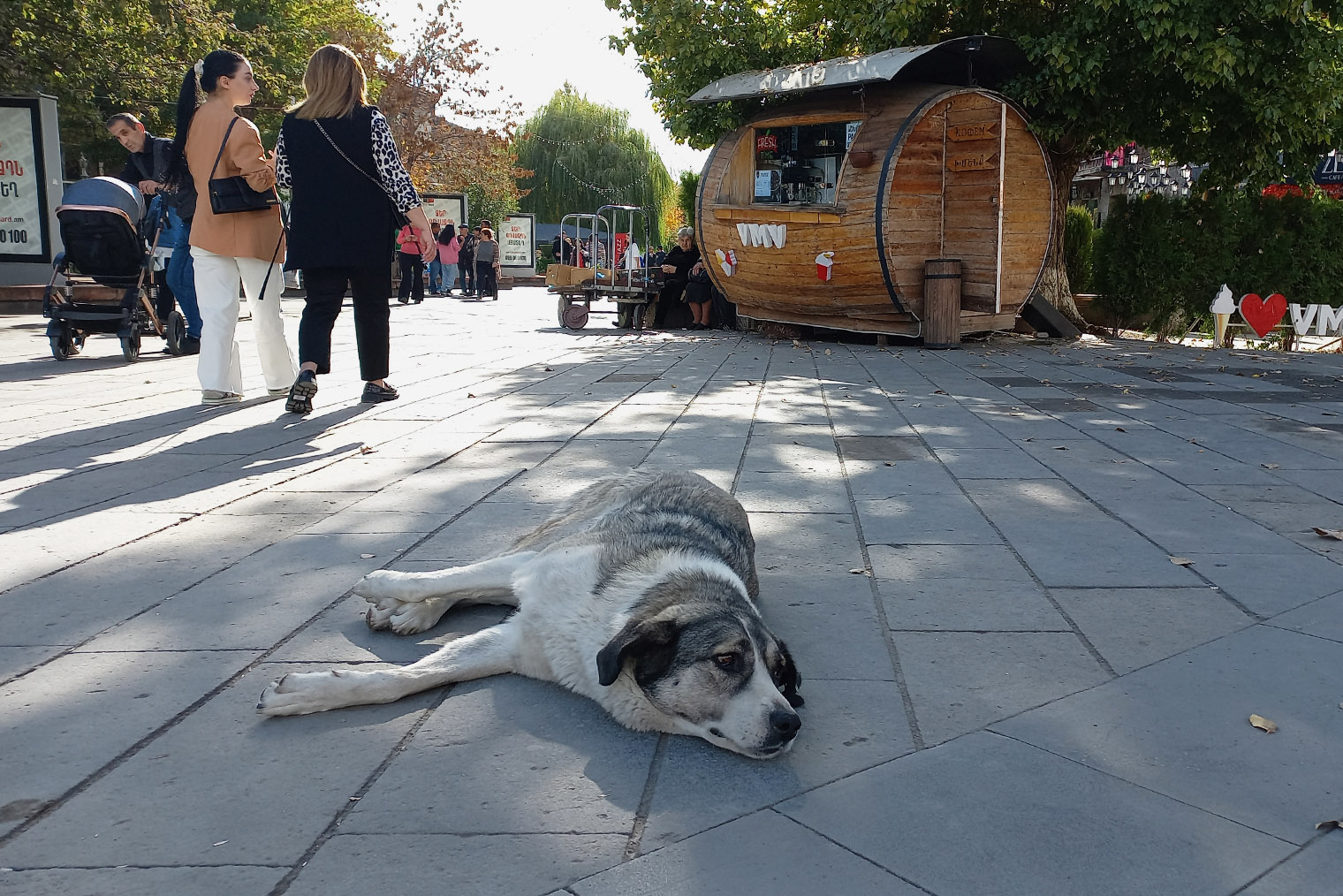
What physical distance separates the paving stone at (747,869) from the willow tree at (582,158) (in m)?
55.4

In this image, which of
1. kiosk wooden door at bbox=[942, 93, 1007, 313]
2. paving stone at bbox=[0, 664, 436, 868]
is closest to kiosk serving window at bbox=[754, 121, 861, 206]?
kiosk wooden door at bbox=[942, 93, 1007, 313]

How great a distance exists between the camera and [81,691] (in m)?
2.74

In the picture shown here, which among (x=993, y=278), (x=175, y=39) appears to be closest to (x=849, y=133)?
(x=993, y=278)

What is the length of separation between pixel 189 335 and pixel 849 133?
8.55 m

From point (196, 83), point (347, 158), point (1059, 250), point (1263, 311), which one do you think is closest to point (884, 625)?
point (347, 158)

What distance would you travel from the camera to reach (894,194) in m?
13.3

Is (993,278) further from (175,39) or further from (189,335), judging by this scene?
(175,39)

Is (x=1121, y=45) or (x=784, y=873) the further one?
(x=1121, y=45)

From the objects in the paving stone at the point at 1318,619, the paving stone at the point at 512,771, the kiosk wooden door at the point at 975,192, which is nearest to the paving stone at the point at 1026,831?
the paving stone at the point at 512,771

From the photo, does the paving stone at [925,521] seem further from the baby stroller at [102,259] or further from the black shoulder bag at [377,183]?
the baby stroller at [102,259]

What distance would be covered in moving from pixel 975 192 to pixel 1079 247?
16.9ft

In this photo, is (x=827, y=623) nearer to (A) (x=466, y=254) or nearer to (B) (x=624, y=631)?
(B) (x=624, y=631)

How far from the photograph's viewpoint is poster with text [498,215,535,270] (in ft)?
138

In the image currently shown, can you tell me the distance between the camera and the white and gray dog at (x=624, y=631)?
2.50 meters
